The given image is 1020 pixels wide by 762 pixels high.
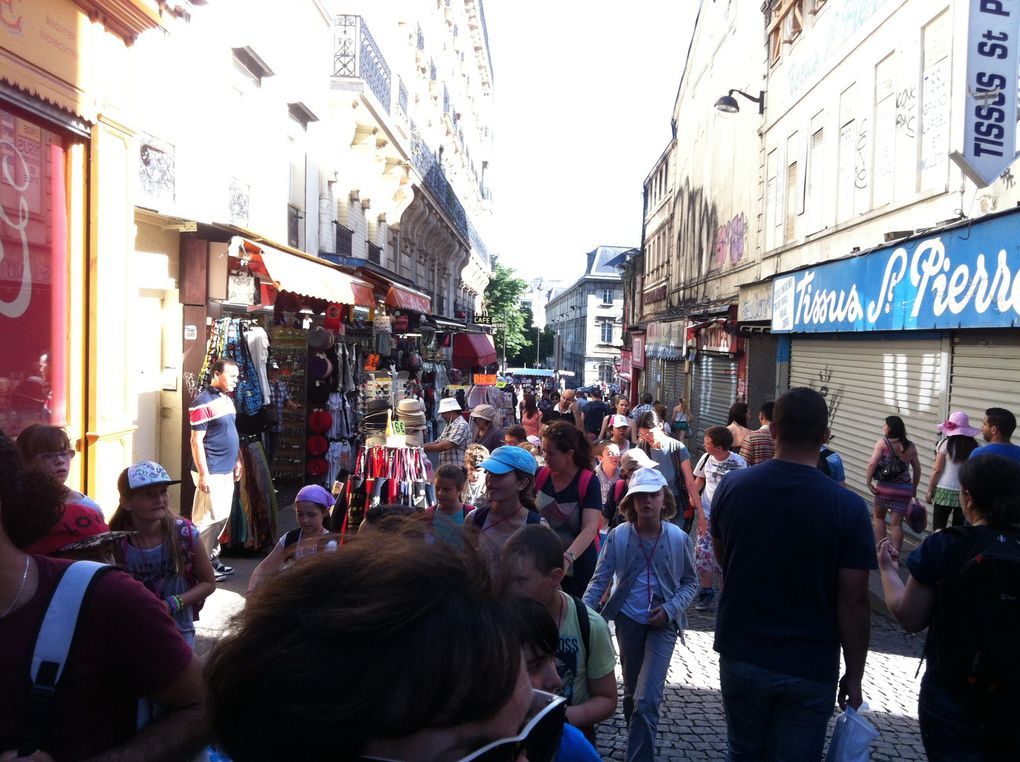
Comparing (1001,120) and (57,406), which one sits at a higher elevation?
(1001,120)

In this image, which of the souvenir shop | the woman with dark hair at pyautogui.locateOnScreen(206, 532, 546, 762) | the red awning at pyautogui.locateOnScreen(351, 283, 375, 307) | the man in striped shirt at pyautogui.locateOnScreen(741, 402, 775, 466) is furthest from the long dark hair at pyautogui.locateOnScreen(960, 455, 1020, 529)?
the red awning at pyautogui.locateOnScreen(351, 283, 375, 307)

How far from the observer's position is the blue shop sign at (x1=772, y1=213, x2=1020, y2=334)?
8.45 metres

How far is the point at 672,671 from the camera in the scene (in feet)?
20.2

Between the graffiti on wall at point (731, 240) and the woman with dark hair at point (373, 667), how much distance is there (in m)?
20.1

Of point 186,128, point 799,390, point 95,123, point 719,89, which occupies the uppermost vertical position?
point 719,89

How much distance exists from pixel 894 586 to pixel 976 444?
213 inches

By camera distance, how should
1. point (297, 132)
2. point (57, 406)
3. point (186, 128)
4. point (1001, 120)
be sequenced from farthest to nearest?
point (297, 132) < point (186, 128) < point (1001, 120) < point (57, 406)

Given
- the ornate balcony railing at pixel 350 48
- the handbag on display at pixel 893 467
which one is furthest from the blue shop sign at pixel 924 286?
the ornate balcony railing at pixel 350 48

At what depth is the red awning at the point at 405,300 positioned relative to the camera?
44.4 ft

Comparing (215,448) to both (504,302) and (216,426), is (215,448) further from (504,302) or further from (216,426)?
(504,302)

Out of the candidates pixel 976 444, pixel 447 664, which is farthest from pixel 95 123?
pixel 976 444

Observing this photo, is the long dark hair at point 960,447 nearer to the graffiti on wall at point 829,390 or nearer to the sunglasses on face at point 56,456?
the graffiti on wall at point 829,390

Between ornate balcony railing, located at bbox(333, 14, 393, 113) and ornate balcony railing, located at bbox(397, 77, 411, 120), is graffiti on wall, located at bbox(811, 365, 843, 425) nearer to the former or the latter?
ornate balcony railing, located at bbox(333, 14, 393, 113)

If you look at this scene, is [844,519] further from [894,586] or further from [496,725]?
[496,725]
